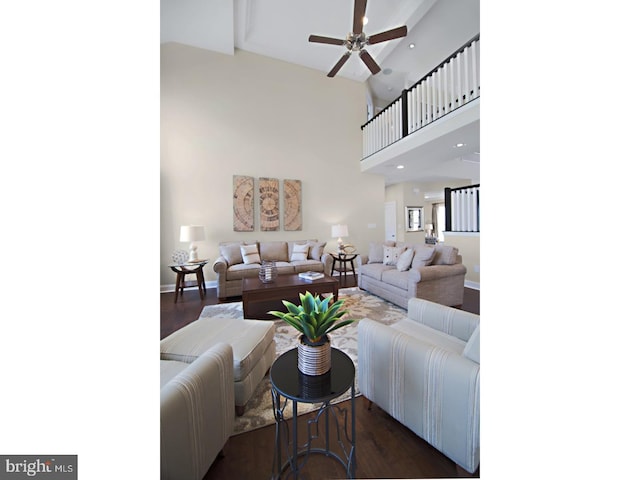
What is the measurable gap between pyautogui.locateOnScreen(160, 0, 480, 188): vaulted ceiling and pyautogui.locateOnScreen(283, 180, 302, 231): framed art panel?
250 centimetres

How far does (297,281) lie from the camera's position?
3125 mm

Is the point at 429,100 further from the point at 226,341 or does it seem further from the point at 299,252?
A: the point at 226,341

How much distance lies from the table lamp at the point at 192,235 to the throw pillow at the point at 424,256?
3.35 meters

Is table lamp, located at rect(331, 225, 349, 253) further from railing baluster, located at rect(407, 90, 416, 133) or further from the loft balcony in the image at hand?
railing baluster, located at rect(407, 90, 416, 133)

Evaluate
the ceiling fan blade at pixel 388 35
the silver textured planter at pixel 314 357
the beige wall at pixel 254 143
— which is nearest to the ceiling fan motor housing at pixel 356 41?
the ceiling fan blade at pixel 388 35

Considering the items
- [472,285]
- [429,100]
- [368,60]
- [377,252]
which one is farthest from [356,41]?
[472,285]

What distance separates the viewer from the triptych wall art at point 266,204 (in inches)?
188

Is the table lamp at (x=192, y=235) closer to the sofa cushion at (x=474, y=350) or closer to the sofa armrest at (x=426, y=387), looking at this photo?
the sofa armrest at (x=426, y=387)

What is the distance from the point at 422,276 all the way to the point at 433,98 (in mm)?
2792
